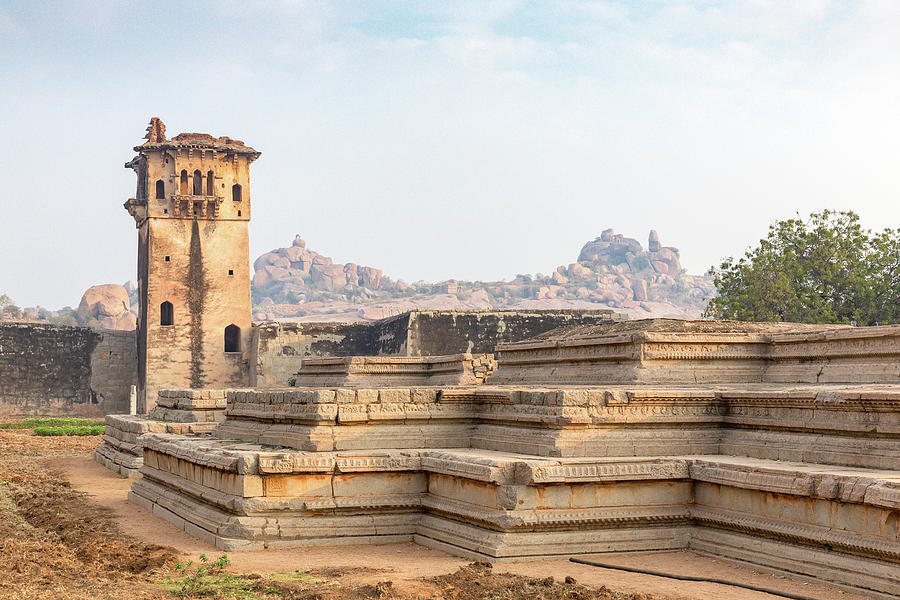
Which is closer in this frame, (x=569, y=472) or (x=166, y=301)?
(x=569, y=472)

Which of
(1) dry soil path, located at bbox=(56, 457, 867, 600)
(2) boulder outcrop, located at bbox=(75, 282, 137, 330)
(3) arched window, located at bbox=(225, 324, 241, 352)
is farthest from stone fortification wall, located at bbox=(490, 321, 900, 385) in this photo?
(2) boulder outcrop, located at bbox=(75, 282, 137, 330)

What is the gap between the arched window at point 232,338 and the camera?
2939cm

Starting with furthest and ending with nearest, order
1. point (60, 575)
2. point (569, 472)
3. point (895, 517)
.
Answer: point (569, 472)
point (60, 575)
point (895, 517)

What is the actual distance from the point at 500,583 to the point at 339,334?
23.4m

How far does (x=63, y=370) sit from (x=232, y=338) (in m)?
4.79

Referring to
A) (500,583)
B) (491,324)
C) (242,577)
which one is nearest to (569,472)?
(500,583)

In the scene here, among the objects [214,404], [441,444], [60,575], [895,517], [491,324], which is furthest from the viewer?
[491,324]

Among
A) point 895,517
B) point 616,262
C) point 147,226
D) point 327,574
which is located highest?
point 616,262

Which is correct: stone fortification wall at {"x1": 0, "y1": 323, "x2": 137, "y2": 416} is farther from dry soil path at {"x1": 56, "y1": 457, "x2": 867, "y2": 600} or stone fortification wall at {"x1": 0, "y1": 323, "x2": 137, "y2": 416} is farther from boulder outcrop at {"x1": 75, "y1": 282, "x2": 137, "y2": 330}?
boulder outcrop at {"x1": 75, "y1": 282, "x2": 137, "y2": 330}

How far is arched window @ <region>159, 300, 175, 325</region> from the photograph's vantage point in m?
28.7

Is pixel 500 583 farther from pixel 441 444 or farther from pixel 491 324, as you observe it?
pixel 491 324

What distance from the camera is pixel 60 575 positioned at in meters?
6.03

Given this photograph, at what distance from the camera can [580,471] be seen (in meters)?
6.64

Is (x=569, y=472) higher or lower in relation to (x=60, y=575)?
higher
